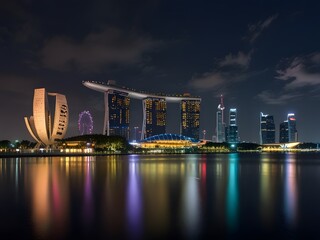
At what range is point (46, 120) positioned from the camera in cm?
11769

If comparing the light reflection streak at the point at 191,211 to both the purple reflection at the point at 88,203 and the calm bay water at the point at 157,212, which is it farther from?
the purple reflection at the point at 88,203

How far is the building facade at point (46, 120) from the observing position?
11475cm

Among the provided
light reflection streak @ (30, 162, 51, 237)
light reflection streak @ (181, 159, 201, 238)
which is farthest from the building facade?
light reflection streak @ (181, 159, 201, 238)

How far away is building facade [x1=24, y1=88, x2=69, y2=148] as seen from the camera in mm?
114750

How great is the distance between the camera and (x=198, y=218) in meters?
15.2

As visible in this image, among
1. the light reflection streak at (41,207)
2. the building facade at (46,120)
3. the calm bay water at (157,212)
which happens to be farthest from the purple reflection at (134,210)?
the building facade at (46,120)

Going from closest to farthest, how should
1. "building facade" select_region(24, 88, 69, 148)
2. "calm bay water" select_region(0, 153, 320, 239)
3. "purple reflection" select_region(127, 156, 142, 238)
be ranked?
1. "calm bay water" select_region(0, 153, 320, 239)
2. "purple reflection" select_region(127, 156, 142, 238)
3. "building facade" select_region(24, 88, 69, 148)

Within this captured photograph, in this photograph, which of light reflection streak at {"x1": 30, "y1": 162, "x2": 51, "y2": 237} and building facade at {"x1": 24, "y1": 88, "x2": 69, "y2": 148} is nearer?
light reflection streak at {"x1": 30, "y1": 162, "x2": 51, "y2": 237}

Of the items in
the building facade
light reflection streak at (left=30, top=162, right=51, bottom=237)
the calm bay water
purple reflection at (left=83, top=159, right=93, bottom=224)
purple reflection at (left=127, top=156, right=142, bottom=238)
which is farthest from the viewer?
the building facade

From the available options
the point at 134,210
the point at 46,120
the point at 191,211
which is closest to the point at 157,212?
the point at 134,210

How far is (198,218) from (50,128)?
113 metres

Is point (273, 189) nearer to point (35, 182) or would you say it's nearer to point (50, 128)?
point (35, 182)

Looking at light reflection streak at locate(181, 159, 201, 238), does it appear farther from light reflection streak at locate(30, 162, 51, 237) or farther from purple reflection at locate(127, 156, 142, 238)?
light reflection streak at locate(30, 162, 51, 237)

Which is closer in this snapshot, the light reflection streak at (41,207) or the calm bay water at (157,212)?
the calm bay water at (157,212)
